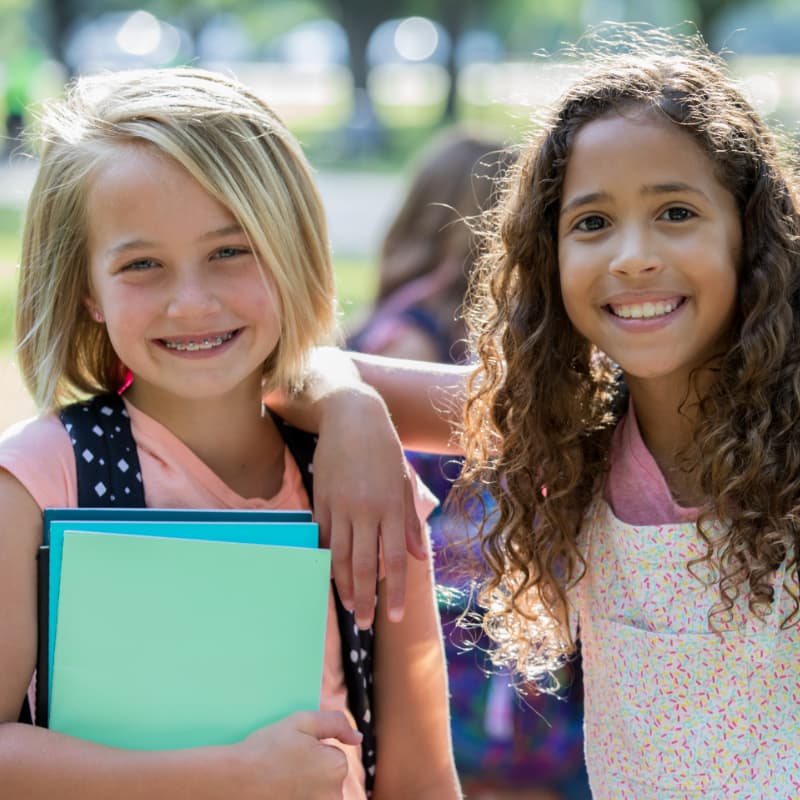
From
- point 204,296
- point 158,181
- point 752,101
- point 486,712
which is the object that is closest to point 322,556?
point 204,296

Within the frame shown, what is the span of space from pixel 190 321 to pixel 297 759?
56 cm

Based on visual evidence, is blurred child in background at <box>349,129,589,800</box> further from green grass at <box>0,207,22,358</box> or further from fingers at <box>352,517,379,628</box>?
green grass at <box>0,207,22,358</box>

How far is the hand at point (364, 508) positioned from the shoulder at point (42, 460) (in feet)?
1.03

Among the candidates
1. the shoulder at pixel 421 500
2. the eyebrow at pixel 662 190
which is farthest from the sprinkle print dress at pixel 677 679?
the eyebrow at pixel 662 190

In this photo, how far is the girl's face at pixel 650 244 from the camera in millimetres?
1736

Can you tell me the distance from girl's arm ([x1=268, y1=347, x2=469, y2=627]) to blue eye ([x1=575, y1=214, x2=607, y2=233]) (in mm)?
366

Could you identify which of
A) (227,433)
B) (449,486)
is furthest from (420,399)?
(449,486)

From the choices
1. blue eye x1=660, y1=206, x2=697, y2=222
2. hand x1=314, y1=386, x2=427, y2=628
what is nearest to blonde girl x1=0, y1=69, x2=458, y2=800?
hand x1=314, y1=386, x2=427, y2=628

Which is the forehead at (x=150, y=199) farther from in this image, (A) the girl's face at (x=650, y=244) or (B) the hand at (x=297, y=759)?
(B) the hand at (x=297, y=759)

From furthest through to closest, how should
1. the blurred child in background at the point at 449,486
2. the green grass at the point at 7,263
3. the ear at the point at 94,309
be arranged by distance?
the green grass at the point at 7,263, the blurred child in background at the point at 449,486, the ear at the point at 94,309

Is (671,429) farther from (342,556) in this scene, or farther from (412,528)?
(342,556)

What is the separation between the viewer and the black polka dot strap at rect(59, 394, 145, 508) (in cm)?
167

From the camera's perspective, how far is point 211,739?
156 cm

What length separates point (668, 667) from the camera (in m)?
1.81
